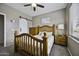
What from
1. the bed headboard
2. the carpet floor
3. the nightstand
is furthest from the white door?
the nightstand

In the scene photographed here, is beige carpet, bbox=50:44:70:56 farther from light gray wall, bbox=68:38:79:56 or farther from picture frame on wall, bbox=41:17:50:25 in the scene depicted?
picture frame on wall, bbox=41:17:50:25

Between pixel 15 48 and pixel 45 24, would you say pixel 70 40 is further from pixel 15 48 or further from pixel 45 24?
pixel 15 48

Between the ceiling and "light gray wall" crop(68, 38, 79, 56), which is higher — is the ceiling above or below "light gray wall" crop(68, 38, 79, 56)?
above

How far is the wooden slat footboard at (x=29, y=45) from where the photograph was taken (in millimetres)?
2129

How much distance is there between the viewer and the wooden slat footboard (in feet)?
6.98

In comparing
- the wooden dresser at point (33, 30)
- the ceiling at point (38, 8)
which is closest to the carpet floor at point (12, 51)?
the wooden dresser at point (33, 30)

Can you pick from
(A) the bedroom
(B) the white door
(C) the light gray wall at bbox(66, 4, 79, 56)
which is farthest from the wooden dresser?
(C) the light gray wall at bbox(66, 4, 79, 56)

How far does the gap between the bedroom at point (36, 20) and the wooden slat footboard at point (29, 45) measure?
1.3 inches

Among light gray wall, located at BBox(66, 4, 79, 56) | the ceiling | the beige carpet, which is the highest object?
the ceiling

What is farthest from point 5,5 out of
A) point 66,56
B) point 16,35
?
point 66,56

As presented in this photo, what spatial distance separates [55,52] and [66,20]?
73 cm

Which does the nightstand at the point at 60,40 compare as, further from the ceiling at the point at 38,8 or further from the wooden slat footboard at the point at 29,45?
the ceiling at the point at 38,8

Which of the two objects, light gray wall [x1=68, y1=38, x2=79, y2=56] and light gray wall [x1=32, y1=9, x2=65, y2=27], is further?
light gray wall [x1=32, y1=9, x2=65, y2=27]

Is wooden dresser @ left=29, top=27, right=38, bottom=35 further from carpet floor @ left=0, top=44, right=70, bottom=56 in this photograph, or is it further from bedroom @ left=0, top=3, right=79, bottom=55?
carpet floor @ left=0, top=44, right=70, bottom=56
